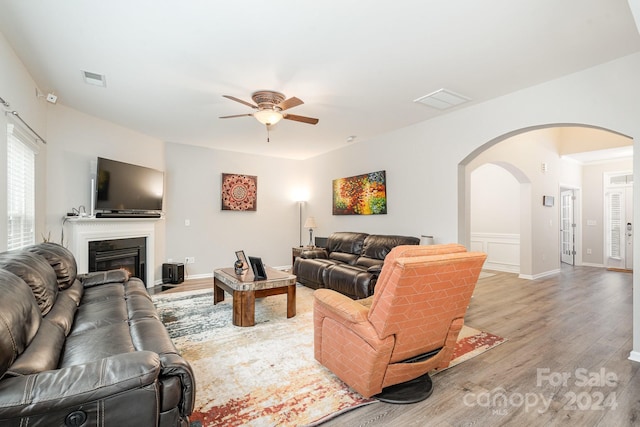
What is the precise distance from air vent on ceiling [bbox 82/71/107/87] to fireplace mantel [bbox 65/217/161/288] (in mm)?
1808

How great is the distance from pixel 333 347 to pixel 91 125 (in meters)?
4.56

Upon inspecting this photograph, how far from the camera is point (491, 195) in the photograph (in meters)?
6.92

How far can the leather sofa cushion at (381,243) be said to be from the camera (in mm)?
4391

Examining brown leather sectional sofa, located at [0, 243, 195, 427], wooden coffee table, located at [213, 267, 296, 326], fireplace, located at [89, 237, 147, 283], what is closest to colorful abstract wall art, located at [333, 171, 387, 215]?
wooden coffee table, located at [213, 267, 296, 326]

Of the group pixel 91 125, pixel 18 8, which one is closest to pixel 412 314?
pixel 18 8

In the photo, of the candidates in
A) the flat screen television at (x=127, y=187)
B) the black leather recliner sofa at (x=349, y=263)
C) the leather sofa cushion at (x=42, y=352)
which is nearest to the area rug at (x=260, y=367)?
the black leather recliner sofa at (x=349, y=263)

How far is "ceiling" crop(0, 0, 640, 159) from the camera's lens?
206cm

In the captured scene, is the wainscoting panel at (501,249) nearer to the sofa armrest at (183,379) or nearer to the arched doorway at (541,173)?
the arched doorway at (541,173)

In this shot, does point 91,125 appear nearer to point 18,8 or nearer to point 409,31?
point 18,8

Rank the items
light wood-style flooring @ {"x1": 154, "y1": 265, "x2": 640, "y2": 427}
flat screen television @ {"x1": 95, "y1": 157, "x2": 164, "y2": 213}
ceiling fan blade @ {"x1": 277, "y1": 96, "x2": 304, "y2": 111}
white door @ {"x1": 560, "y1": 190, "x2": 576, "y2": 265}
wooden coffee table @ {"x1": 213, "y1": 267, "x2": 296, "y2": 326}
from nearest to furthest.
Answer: light wood-style flooring @ {"x1": 154, "y1": 265, "x2": 640, "y2": 427}
ceiling fan blade @ {"x1": 277, "y1": 96, "x2": 304, "y2": 111}
wooden coffee table @ {"x1": 213, "y1": 267, "x2": 296, "y2": 326}
flat screen television @ {"x1": 95, "y1": 157, "x2": 164, "y2": 213}
white door @ {"x1": 560, "y1": 190, "x2": 576, "y2": 265}

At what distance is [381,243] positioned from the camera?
4.66 metres

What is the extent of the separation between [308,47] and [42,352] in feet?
8.41

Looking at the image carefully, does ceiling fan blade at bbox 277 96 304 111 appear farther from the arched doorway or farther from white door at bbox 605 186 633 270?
white door at bbox 605 186 633 270

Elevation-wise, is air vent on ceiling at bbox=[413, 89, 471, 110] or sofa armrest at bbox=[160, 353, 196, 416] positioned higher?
air vent on ceiling at bbox=[413, 89, 471, 110]
